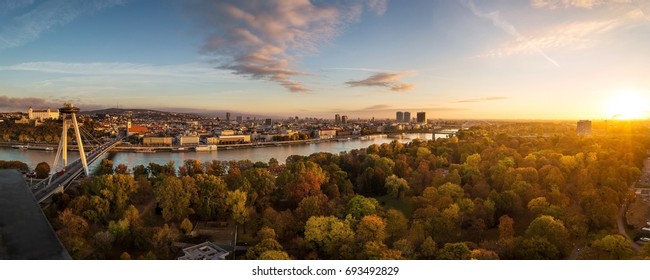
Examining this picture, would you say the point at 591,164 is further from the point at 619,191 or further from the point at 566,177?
the point at 619,191

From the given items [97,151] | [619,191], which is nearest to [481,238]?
[619,191]

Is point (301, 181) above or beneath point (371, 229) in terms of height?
above

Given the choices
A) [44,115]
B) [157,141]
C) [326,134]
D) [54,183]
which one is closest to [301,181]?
[54,183]

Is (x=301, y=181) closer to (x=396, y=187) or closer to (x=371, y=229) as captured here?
(x=396, y=187)

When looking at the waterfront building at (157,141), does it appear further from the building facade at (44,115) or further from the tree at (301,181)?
the tree at (301,181)

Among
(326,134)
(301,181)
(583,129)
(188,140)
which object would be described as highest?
(583,129)

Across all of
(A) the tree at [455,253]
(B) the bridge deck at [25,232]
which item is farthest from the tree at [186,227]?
(A) the tree at [455,253]

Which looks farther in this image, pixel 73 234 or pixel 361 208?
pixel 361 208

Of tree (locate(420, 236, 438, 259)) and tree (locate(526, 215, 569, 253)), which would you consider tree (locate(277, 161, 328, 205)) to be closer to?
tree (locate(420, 236, 438, 259))
